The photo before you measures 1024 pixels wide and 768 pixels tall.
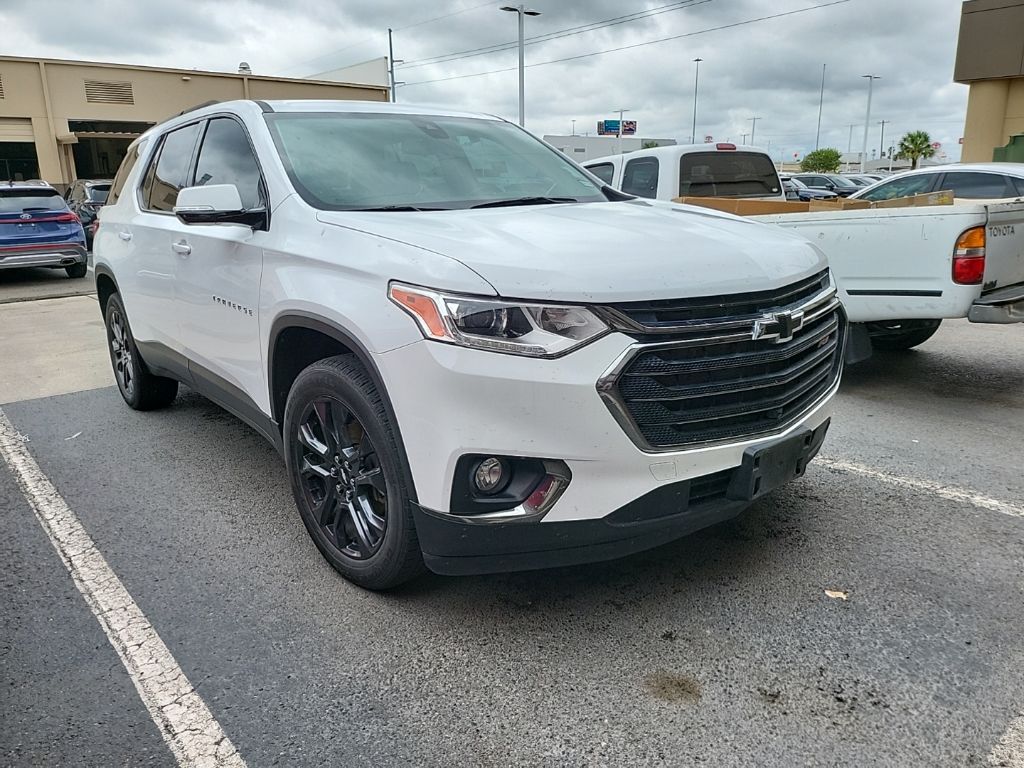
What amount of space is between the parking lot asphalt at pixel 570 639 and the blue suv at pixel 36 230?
1103 centimetres

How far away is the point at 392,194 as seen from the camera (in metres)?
3.43

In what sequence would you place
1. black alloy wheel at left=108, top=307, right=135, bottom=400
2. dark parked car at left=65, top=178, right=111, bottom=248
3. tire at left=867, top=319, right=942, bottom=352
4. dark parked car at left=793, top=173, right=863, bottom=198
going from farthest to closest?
dark parked car at left=793, top=173, right=863, bottom=198, dark parked car at left=65, top=178, right=111, bottom=248, tire at left=867, top=319, right=942, bottom=352, black alloy wheel at left=108, top=307, right=135, bottom=400

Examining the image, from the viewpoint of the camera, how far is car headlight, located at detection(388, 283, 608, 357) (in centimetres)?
242

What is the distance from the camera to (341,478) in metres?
3.08

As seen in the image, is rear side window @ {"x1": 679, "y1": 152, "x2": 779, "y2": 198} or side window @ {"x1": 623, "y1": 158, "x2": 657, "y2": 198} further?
side window @ {"x1": 623, "y1": 158, "x2": 657, "y2": 198}

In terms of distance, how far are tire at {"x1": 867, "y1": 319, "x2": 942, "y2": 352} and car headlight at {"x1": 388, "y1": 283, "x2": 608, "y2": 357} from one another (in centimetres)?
435

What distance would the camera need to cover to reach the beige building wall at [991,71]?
22531mm

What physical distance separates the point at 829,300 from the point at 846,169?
94733 mm

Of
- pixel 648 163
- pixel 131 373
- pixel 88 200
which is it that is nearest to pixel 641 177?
pixel 648 163

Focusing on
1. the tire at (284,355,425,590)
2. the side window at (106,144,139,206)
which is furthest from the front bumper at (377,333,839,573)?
the side window at (106,144,139,206)

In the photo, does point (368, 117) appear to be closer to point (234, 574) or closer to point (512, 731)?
point (234, 574)

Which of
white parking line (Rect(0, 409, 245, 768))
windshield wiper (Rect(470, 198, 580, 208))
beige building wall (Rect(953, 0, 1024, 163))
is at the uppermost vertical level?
beige building wall (Rect(953, 0, 1024, 163))

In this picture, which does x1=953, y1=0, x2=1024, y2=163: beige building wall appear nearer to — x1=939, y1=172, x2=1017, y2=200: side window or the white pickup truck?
x1=939, y1=172, x2=1017, y2=200: side window

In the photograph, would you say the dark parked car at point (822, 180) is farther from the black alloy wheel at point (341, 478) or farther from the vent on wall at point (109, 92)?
the black alloy wheel at point (341, 478)
